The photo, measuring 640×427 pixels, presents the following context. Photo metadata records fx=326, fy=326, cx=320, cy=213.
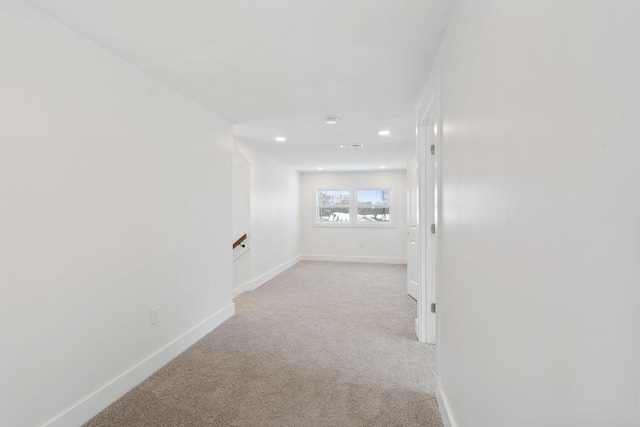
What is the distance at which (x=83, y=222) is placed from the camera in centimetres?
186

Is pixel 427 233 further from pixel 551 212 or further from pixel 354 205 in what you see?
pixel 354 205

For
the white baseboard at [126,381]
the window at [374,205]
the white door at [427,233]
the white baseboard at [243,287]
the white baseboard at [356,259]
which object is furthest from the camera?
the window at [374,205]

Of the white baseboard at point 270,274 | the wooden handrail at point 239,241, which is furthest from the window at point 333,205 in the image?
the wooden handrail at point 239,241

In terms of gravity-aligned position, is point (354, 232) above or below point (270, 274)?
above

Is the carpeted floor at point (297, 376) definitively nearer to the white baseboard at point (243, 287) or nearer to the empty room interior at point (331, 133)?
the empty room interior at point (331, 133)

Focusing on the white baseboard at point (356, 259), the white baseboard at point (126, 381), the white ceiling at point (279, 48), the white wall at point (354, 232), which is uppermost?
the white ceiling at point (279, 48)

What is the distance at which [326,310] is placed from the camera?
3.93 metres

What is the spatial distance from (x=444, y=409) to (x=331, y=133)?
3101 millimetres

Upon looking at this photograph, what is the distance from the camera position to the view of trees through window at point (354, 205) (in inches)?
302

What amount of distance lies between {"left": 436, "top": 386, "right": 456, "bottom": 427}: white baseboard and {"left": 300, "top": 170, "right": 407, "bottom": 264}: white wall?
5536 millimetres

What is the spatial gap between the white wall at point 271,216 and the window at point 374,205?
153 cm

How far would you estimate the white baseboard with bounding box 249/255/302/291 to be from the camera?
495cm

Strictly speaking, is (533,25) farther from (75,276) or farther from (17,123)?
(75,276)

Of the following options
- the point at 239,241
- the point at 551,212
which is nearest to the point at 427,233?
the point at 551,212
